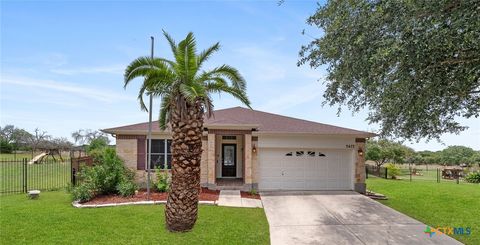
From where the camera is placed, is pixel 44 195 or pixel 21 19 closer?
pixel 21 19

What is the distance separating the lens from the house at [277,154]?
15578 mm

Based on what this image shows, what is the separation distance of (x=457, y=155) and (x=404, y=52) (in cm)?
5497

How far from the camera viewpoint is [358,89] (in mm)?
9562

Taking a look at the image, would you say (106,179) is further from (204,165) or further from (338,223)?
(338,223)

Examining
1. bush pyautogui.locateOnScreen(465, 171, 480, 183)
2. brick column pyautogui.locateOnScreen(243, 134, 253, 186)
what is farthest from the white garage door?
bush pyautogui.locateOnScreen(465, 171, 480, 183)

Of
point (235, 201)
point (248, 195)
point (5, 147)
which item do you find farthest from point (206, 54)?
point (5, 147)

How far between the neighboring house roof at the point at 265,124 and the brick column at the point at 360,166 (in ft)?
→ 1.84

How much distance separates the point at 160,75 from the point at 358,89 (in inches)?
227

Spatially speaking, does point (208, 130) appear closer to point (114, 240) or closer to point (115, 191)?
point (115, 191)

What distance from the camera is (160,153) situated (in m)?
15.9

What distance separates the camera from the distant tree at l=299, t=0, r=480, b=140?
6352 mm

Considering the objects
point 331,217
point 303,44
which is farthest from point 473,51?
point 331,217

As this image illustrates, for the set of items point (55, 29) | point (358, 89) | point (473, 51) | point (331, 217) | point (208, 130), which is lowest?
point (331, 217)

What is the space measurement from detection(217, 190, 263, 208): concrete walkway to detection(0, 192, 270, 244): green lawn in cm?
69
